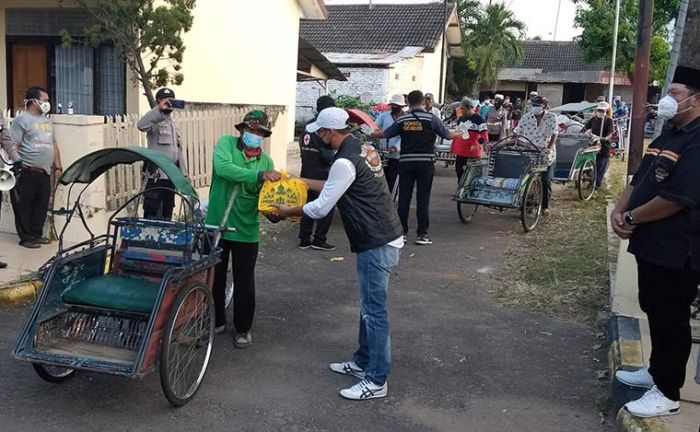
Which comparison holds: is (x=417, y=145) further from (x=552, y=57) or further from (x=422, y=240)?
(x=552, y=57)

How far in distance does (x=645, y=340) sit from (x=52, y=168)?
616 cm

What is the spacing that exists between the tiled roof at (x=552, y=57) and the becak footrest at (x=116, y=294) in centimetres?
3967

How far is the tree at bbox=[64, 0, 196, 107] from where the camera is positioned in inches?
412

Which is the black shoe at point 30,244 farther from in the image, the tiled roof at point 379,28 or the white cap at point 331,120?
the tiled roof at point 379,28

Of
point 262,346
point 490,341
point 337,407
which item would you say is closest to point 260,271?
point 262,346

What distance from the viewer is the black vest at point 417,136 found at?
28.2 feet

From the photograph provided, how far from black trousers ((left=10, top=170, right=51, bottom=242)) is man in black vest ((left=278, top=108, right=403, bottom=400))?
4160 mm

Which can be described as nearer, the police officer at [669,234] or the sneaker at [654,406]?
the police officer at [669,234]

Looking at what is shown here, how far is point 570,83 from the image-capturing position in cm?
4141

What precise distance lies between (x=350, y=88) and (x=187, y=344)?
75.3 ft

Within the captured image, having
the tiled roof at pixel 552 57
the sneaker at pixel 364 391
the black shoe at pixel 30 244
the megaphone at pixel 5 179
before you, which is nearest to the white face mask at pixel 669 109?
the sneaker at pixel 364 391

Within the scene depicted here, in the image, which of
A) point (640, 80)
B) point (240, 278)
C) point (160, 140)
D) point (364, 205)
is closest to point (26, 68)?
point (160, 140)

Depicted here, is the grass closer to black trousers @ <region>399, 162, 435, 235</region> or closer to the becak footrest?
black trousers @ <region>399, 162, 435, 235</region>

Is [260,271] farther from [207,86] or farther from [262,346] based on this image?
[207,86]
